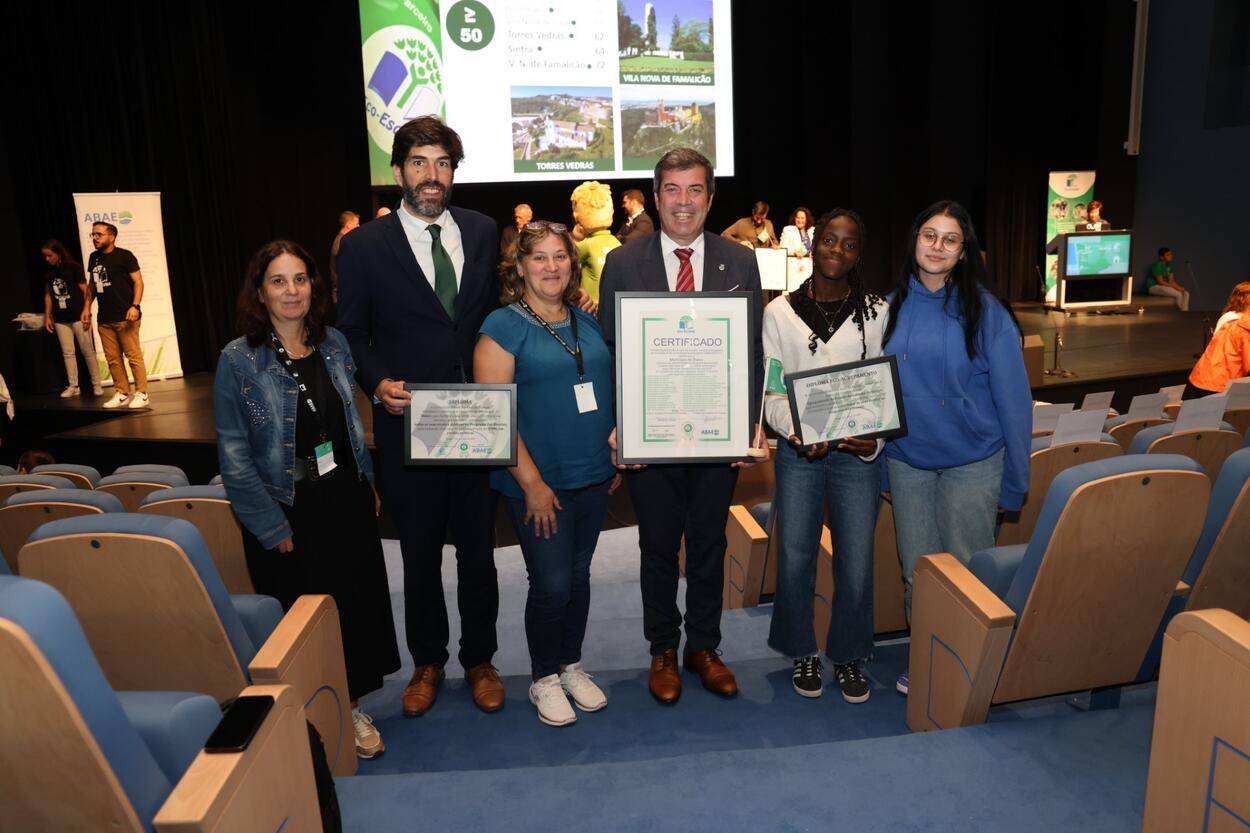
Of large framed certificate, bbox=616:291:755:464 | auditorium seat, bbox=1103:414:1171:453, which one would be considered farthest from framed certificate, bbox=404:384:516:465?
auditorium seat, bbox=1103:414:1171:453

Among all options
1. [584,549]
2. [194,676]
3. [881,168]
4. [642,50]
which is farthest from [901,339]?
[881,168]

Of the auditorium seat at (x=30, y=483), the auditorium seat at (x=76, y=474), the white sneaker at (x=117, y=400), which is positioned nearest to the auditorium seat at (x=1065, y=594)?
the auditorium seat at (x=30, y=483)

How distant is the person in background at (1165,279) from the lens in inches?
526

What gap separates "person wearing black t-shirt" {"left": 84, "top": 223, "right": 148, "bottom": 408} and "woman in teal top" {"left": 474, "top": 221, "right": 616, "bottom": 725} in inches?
266

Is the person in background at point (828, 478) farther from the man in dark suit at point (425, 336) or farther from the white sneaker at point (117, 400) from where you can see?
the white sneaker at point (117, 400)

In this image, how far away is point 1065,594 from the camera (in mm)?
2291

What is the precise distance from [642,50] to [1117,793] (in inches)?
385

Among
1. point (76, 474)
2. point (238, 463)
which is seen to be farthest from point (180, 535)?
point (76, 474)

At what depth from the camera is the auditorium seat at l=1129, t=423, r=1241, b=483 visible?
337cm

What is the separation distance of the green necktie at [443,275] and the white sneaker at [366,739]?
123 cm

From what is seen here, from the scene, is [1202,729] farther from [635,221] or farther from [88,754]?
[635,221]

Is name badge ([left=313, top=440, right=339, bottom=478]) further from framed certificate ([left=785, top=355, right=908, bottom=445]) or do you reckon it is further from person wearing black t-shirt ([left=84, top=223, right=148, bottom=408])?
person wearing black t-shirt ([left=84, top=223, right=148, bottom=408])

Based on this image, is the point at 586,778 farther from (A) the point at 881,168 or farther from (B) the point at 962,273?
(A) the point at 881,168

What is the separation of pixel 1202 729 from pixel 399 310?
7.44ft
